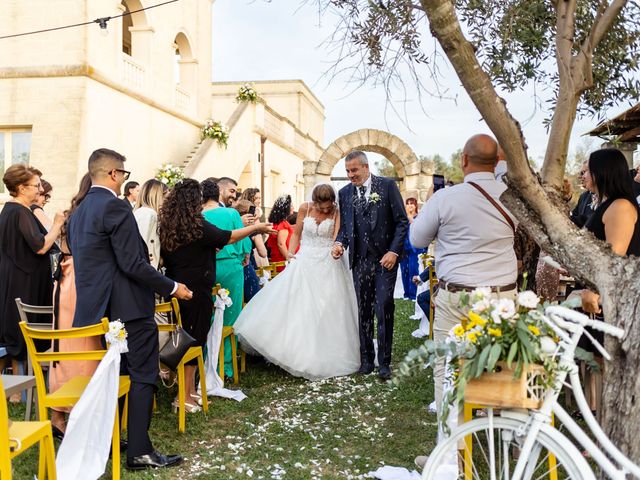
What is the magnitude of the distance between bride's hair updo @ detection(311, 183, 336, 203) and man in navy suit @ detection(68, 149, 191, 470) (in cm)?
315

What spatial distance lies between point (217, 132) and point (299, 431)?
15.3 meters

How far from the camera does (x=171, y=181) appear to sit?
51.1 feet

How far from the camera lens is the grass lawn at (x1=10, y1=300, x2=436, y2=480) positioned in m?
4.29

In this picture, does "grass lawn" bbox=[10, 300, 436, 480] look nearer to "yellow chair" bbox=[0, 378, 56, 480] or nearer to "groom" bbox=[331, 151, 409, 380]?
Result: "groom" bbox=[331, 151, 409, 380]

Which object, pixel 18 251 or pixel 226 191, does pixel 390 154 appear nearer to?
pixel 226 191

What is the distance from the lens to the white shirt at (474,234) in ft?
12.9

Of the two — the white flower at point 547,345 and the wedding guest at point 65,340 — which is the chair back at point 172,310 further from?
the white flower at point 547,345

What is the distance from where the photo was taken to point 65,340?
15.7 feet

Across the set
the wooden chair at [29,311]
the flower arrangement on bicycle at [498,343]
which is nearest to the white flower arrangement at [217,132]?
the wooden chair at [29,311]

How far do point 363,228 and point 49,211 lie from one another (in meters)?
8.86

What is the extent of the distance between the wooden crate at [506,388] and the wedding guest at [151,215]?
3.50m

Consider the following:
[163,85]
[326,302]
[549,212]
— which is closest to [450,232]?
[549,212]

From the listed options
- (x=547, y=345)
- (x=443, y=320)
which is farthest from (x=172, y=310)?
(x=547, y=345)

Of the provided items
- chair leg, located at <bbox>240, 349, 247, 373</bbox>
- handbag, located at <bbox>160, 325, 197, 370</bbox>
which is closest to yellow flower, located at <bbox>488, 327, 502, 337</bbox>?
handbag, located at <bbox>160, 325, 197, 370</bbox>
